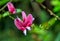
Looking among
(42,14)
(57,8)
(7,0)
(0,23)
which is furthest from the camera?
(0,23)

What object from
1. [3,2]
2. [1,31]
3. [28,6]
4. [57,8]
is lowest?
[3,2]

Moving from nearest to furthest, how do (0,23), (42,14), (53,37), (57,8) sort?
(57,8), (53,37), (42,14), (0,23)

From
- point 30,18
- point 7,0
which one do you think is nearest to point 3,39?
point 7,0

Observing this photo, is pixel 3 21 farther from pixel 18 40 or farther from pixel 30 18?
pixel 30 18

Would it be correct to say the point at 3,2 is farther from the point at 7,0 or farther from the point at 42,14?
the point at 42,14

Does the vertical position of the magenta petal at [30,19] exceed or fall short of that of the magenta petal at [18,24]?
it exceeds it

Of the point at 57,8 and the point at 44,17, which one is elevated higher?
the point at 44,17

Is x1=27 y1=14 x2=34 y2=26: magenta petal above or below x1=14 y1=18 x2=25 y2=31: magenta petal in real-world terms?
above

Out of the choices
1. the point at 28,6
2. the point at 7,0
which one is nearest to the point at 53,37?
the point at 28,6

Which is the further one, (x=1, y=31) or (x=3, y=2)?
(x=1, y=31)
